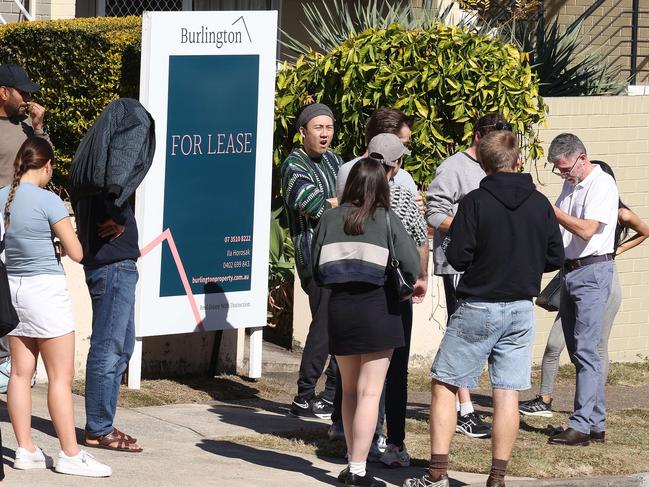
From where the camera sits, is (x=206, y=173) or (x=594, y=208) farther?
(x=206, y=173)

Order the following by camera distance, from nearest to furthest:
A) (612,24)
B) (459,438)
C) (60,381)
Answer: (60,381) → (459,438) → (612,24)

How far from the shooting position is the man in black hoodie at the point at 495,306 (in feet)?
22.4

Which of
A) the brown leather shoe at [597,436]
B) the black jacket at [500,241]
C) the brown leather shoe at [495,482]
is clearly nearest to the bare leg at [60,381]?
the black jacket at [500,241]

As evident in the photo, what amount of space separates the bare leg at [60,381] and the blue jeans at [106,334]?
591 mm

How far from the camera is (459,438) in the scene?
8375 millimetres

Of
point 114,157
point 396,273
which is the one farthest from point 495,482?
point 114,157

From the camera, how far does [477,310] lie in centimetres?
687

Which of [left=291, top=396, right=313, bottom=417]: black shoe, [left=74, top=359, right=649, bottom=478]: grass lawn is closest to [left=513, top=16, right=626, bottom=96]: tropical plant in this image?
[left=74, top=359, right=649, bottom=478]: grass lawn

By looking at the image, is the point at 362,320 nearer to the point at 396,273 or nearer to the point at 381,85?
the point at 396,273

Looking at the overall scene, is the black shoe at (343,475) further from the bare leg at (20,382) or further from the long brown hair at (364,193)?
the bare leg at (20,382)

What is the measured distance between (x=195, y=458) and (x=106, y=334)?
840 millimetres

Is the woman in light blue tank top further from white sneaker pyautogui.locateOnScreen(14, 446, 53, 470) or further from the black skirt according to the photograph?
the black skirt

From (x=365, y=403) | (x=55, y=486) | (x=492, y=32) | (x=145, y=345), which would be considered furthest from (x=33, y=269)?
(x=492, y=32)

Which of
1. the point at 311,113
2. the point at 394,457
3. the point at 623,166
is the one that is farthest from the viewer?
the point at 623,166
